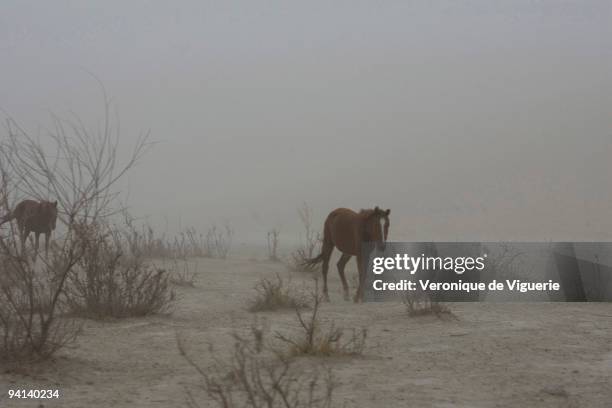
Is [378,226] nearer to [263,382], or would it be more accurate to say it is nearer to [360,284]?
[360,284]

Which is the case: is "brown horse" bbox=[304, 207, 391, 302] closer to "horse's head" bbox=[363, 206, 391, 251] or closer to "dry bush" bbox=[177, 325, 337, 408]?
"horse's head" bbox=[363, 206, 391, 251]

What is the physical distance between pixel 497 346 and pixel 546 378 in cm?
141

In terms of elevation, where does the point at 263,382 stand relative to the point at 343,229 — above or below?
below

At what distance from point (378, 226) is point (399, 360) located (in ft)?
16.5

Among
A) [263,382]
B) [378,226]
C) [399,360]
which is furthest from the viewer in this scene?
[378,226]

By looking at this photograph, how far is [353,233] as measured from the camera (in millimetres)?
12516

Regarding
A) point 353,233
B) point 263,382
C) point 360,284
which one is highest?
point 353,233

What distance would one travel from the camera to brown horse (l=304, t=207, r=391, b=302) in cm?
1177

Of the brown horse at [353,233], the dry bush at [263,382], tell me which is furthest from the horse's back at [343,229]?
the dry bush at [263,382]

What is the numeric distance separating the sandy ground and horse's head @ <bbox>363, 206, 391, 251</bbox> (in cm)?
137

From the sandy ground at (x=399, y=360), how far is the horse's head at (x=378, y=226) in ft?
4.49

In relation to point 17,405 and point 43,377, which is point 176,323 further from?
point 17,405

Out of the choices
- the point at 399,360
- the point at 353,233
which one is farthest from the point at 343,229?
the point at 399,360

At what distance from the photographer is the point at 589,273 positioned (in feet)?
41.2
